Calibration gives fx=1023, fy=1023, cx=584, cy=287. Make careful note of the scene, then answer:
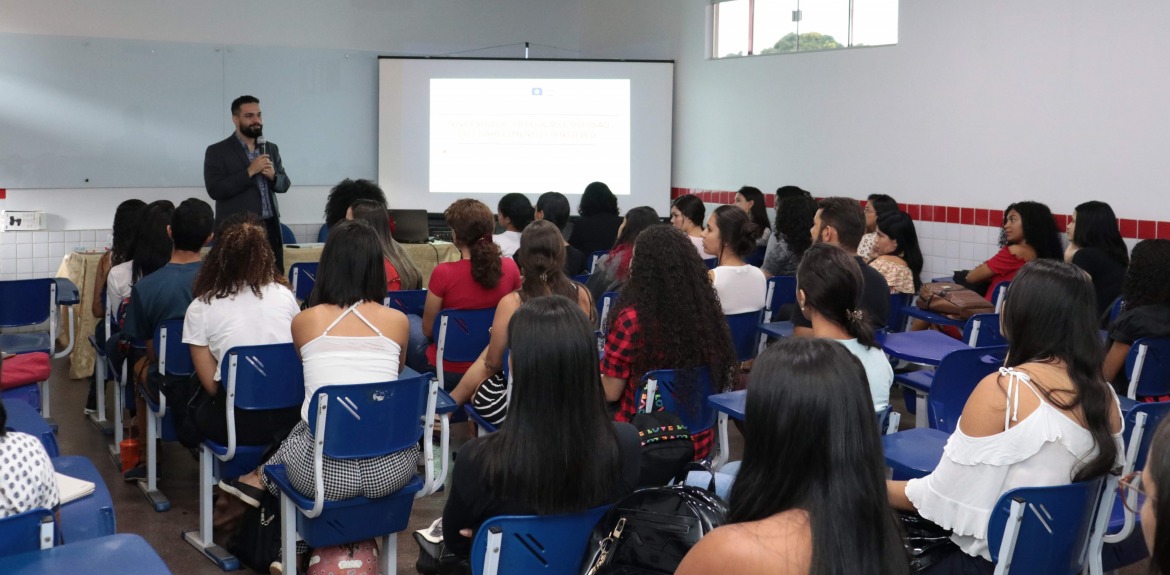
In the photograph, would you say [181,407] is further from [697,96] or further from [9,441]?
[697,96]

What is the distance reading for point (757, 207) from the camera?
788 cm

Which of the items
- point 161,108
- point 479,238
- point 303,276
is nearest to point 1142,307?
point 479,238

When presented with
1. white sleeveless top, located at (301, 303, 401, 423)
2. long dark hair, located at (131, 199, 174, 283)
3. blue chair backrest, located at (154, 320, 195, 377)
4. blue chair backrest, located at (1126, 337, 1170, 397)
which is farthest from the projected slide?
white sleeveless top, located at (301, 303, 401, 423)

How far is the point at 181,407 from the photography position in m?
3.96

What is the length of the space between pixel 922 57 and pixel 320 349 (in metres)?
5.41

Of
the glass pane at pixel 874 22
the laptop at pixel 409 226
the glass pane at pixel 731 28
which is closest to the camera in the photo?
the glass pane at pixel 874 22

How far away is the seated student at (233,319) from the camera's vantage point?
3.63m

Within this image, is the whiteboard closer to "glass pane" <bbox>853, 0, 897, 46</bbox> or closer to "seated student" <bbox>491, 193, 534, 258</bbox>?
"seated student" <bbox>491, 193, 534, 258</bbox>

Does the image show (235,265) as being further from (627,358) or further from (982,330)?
(982,330)

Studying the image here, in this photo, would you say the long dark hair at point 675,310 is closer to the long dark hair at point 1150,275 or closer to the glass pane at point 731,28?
the long dark hair at point 1150,275

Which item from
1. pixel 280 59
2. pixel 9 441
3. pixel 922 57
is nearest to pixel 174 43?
pixel 280 59

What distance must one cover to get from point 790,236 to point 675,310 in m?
3.39

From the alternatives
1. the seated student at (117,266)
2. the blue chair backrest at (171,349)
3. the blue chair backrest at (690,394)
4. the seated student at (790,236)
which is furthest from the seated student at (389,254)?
the seated student at (790,236)

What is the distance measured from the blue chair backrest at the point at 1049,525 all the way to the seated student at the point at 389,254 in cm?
342
